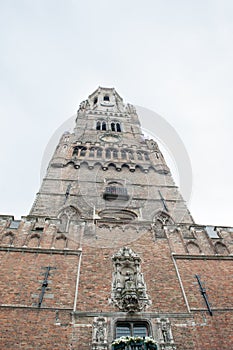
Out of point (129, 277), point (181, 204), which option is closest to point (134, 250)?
point (129, 277)

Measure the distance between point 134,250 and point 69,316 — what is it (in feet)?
12.2

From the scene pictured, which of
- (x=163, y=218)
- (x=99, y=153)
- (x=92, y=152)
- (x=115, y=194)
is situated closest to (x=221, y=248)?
(x=163, y=218)

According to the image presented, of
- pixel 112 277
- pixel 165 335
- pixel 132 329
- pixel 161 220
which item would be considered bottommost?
pixel 165 335

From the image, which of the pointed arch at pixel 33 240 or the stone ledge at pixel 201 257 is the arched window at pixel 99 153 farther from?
the stone ledge at pixel 201 257

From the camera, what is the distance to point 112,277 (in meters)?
9.88

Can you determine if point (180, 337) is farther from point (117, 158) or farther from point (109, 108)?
point (109, 108)

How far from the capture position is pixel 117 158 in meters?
21.7

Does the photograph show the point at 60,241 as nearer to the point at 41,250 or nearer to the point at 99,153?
the point at 41,250

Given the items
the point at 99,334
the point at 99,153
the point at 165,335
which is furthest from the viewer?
the point at 99,153

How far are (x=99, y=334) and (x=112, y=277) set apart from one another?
2.13 m

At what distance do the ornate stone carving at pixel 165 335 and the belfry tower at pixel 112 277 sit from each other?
29 mm

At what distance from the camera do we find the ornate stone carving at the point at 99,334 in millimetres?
7660

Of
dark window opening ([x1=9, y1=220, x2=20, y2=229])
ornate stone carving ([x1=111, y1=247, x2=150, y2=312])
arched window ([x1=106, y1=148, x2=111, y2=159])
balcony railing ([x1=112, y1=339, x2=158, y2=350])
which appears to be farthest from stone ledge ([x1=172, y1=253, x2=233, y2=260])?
arched window ([x1=106, y1=148, x2=111, y2=159])

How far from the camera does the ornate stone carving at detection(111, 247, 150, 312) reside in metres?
8.83
